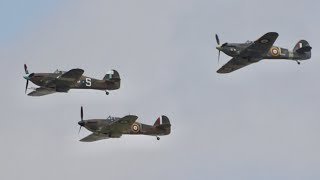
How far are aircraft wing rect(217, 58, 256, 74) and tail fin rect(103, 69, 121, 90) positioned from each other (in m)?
9.59

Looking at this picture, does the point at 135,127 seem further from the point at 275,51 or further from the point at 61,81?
the point at 275,51

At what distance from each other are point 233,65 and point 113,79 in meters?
10.9

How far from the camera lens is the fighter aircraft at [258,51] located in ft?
318

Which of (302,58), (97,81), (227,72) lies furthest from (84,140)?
(302,58)

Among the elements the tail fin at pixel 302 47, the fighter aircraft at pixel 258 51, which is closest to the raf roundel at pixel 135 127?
the fighter aircraft at pixel 258 51

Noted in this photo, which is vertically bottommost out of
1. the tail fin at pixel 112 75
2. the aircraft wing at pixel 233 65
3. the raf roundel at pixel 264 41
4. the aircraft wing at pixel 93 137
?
the aircraft wing at pixel 93 137

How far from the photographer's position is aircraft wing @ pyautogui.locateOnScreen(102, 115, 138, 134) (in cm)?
9396

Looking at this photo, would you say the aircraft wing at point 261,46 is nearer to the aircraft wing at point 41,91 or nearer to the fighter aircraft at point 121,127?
the fighter aircraft at point 121,127

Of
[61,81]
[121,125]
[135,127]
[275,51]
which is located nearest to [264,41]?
[275,51]

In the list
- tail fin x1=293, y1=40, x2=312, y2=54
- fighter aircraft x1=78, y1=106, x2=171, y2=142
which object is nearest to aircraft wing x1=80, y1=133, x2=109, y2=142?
fighter aircraft x1=78, y1=106, x2=171, y2=142

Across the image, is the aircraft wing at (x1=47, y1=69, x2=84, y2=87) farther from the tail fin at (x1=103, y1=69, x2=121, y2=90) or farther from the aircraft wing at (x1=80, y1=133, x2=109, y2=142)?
the aircraft wing at (x1=80, y1=133, x2=109, y2=142)

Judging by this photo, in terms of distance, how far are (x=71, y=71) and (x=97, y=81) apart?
4652 mm

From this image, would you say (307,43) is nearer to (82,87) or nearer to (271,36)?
(271,36)

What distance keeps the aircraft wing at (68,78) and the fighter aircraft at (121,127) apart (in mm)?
3533
